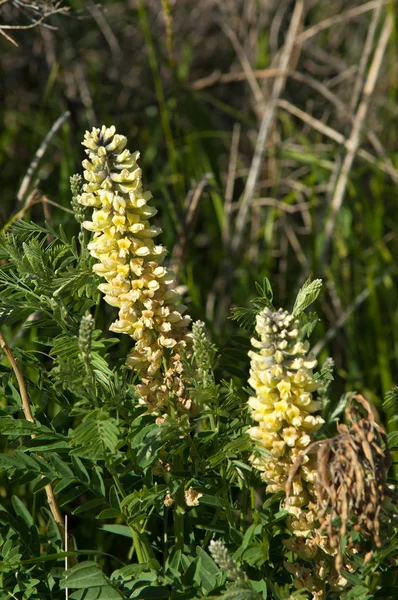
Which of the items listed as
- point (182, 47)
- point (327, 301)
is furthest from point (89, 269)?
point (182, 47)

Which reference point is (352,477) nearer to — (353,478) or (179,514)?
(353,478)

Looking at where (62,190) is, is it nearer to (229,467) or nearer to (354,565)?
(229,467)

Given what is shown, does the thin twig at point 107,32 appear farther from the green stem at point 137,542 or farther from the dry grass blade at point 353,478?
the dry grass blade at point 353,478

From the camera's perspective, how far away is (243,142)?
3.49m

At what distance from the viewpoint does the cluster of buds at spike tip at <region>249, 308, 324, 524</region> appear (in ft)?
3.31

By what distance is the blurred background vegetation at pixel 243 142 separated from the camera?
241 cm

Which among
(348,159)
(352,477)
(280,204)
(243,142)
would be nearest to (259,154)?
(280,204)

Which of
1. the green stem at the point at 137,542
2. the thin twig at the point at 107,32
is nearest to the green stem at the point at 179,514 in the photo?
the green stem at the point at 137,542

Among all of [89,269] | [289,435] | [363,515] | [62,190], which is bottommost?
[363,515]

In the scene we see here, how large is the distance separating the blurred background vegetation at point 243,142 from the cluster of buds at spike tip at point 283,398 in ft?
3.07

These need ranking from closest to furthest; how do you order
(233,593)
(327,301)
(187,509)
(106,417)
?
(233,593) → (106,417) → (187,509) → (327,301)

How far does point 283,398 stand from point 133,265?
28 centimetres

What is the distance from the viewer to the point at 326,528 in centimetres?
103

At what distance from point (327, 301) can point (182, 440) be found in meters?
1.63
